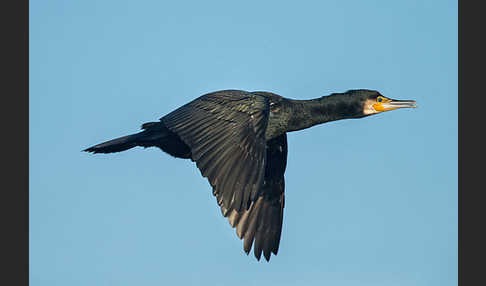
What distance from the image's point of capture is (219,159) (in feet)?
29.9

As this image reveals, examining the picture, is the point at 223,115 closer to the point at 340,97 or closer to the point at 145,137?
the point at 145,137

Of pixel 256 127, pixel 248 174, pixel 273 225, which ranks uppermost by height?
pixel 256 127

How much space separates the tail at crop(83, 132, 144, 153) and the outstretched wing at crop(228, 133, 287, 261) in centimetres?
188

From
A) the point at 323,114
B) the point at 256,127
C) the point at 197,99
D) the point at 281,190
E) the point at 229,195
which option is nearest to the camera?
the point at 229,195

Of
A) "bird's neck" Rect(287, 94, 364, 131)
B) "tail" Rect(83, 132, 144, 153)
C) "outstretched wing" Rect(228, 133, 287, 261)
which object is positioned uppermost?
"bird's neck" Rect(287, 94, 364, 131)

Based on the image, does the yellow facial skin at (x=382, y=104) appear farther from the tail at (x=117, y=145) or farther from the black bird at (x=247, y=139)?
the tail at (x=117, y=145)

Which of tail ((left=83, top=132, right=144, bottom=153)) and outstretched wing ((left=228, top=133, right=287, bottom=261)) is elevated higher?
tail ((left=83, top=132, right=144, bottom=153))

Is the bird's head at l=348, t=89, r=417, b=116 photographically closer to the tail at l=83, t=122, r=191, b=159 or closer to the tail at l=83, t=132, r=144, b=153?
the tail at l=83, t=122, r=191, b=159

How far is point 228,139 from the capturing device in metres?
9.41

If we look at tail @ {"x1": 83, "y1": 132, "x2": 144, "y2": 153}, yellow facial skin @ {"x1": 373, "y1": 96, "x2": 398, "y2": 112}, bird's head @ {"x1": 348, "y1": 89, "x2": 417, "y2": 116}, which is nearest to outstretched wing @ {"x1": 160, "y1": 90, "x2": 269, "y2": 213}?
tail @ {"x1": 83, "y1": 132, "x2": 144, "y2": 153}

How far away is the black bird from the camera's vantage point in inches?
356

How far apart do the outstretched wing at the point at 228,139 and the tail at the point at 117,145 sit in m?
0.90

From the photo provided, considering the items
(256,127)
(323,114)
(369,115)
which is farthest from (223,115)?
(369,115)

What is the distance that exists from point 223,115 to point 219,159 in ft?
2.98
